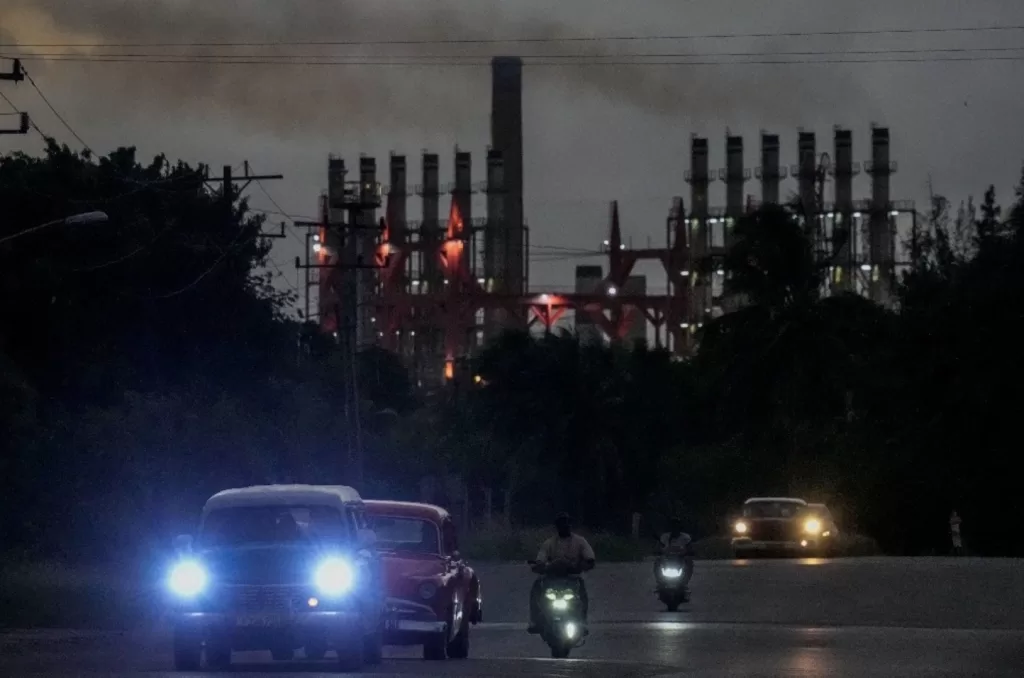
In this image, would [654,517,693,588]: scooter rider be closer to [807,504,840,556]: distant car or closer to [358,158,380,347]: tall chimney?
[807,504,840,556]: distant car

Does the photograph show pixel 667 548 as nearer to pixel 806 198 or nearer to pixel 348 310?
pixel 348 310

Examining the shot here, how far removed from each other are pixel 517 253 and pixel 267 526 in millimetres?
97856

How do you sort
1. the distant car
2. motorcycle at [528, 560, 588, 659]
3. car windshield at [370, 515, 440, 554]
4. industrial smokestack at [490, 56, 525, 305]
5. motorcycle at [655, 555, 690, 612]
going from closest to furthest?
car windshield at [370, 515, 440, 554]
motorcycle at [528, 560, 588, 659]
motorcycle at [655, 555, 690, 612]
the distant car
industrial smokestack at [490, 56, 525, 305]

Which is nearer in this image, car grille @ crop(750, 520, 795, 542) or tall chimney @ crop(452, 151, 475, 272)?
car grille @ crop(750, 520, 795, 542)

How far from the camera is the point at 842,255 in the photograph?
384 ft

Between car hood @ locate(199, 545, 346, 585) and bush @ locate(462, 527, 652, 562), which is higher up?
car hood @ locate(199, 545, 346, 585)

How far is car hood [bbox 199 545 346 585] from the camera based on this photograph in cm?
1995

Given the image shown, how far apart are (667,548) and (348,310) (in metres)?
23.8

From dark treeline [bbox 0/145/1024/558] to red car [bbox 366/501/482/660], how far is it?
22794 mm

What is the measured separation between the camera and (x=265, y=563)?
20.1m

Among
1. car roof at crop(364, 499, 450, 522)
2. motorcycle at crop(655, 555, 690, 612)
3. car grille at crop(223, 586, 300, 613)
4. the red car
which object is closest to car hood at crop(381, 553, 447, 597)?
the red car

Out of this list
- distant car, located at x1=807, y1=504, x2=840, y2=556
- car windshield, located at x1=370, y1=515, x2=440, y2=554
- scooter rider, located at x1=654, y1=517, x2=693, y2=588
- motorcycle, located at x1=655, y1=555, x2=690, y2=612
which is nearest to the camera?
car windshield, located at x1=370, y1=515, x2=440, y2=554

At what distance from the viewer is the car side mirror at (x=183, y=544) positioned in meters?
20.3

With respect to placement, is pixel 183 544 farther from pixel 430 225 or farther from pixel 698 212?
pixel 430 225
